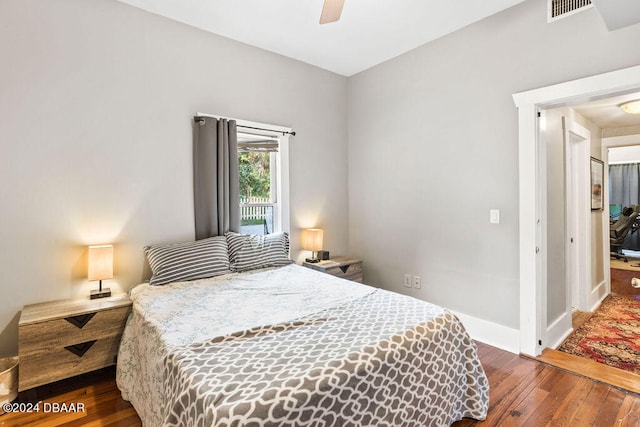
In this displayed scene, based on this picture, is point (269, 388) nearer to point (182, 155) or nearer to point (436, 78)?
point (182, 155)

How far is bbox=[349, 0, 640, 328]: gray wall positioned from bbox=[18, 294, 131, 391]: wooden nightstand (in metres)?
2.73

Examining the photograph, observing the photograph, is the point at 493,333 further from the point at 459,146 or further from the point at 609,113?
the point at 609,113

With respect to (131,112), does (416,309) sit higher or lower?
lower

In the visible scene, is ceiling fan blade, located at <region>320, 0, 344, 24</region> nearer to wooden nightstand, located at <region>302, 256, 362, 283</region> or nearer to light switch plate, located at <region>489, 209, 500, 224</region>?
light switch plate, located at <region>489, 209, 500, 224</region>

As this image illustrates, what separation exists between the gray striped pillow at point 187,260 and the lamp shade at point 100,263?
11.7 inches

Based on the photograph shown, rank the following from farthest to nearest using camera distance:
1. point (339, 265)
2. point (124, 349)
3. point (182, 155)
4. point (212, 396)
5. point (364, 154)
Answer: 1. point (364, 154)
2. point (339, 265)
3. point (182, 155)
4. point (124, 349)
5. point (212, 396)

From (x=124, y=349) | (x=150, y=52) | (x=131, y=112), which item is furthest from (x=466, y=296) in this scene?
(x=150, y=52)

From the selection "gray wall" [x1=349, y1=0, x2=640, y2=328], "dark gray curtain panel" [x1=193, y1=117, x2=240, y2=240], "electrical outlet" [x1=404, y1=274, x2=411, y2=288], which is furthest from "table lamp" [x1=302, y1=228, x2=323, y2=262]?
"electrical outlet" [x1=404, y1=274, x2=411, y2=288]

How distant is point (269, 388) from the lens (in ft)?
3.89

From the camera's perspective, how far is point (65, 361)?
2148 mm

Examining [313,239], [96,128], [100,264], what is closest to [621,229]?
[313,239]

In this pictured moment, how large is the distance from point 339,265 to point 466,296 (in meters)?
1.31

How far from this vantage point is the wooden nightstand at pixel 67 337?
203 centimetres

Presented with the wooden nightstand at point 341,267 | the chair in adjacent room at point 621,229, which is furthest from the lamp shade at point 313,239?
the chair in adjacent room at point 621,229
